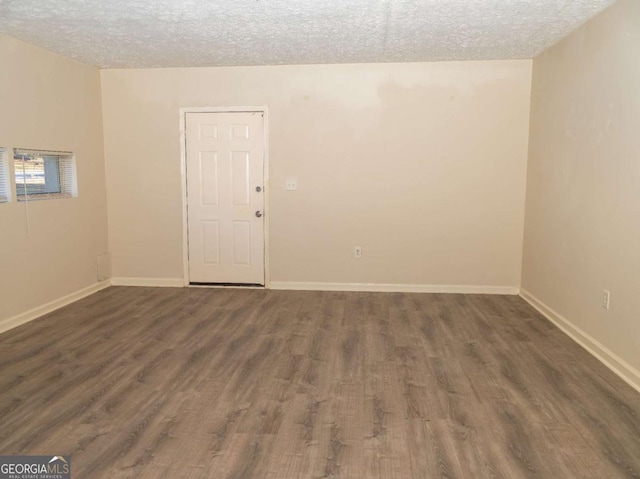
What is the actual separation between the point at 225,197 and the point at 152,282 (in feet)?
4.62

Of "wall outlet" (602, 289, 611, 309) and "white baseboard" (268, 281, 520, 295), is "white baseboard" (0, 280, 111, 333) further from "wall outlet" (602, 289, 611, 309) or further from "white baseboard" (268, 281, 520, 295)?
"wall outlet" (602, 289, 611, 309)

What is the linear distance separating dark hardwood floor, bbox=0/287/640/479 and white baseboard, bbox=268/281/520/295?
0.75 meters

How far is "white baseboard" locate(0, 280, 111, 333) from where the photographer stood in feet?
13.4

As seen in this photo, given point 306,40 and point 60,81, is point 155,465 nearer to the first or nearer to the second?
point 306,40

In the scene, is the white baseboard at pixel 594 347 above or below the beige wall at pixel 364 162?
below

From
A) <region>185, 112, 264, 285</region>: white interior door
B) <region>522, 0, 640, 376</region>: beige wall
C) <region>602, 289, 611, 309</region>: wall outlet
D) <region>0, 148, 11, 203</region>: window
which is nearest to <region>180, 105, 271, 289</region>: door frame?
<region>185, 112, 264, 285</region>: white interior door

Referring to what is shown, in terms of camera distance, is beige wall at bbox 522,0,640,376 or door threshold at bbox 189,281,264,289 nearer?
beige wall at bbox 522,0,640,376

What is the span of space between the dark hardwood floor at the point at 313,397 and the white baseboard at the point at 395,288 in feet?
2.45

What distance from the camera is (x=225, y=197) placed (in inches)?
218

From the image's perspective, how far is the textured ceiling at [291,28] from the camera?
3.37m

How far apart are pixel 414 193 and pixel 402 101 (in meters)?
1.04

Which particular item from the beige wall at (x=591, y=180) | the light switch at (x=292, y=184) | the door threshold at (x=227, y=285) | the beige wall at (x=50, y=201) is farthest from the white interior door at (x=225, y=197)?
the beige wall at (x=591, y=180)

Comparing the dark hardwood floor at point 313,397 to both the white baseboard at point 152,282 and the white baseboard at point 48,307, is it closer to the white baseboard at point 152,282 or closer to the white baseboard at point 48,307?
the white baseboard at point 48,307

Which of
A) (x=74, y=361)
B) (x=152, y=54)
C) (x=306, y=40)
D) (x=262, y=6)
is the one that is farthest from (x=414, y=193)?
(x=74, y=361)
